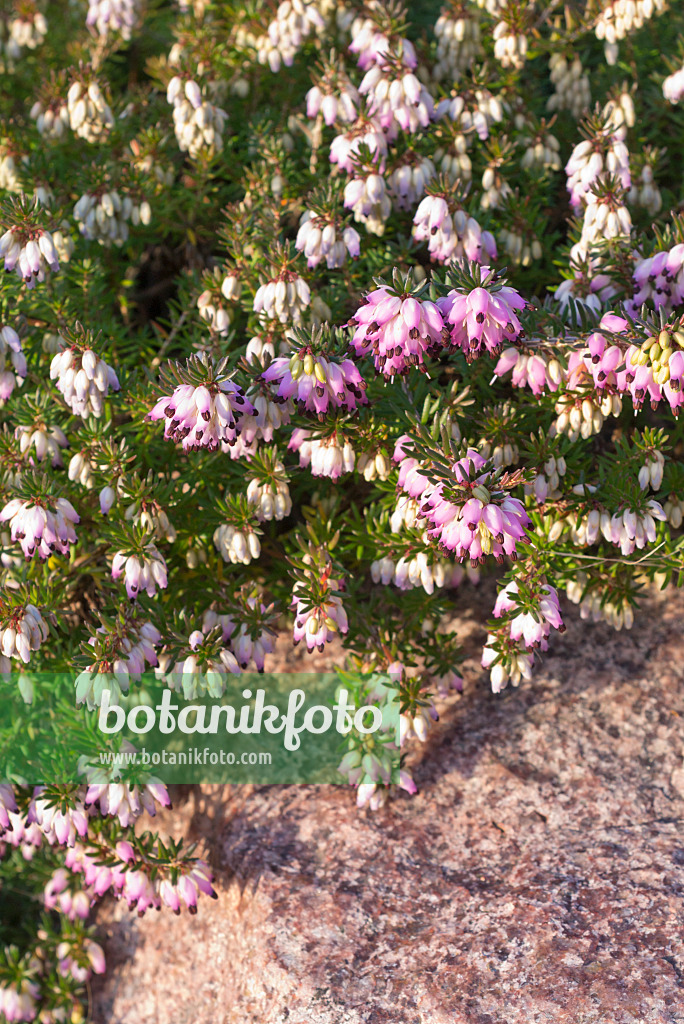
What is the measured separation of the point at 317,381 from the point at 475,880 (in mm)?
2510

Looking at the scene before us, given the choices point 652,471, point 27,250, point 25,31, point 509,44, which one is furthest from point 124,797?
point 25,31

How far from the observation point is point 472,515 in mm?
3027

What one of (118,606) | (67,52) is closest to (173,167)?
(67,52)

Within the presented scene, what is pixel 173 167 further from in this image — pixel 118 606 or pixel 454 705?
pixel 454 705

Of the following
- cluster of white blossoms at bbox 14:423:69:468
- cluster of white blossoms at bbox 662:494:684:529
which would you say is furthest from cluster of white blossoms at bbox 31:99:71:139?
cluster of white blossoms at bbox 662:494:684:529

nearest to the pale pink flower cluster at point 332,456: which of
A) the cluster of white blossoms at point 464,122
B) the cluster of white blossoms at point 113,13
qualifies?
the cluster of white blossoms at point 464,122

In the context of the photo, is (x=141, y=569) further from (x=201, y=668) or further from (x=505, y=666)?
(x=505, y=666)

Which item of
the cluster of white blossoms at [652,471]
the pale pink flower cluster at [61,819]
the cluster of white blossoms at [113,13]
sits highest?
the cluster of white blossoms at [113,13]

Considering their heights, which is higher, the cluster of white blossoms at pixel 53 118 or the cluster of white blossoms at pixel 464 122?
the cluster of white blossoms at pixel 53 118

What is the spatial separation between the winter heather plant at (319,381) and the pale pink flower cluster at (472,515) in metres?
0.01

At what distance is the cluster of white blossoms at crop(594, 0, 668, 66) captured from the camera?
4680 millimetres

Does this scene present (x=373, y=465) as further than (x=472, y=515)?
Yes

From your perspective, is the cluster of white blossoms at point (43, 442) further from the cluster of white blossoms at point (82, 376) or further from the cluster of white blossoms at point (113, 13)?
the cluster of white blossoms at point (113, 13)

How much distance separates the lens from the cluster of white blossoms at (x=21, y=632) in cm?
364
